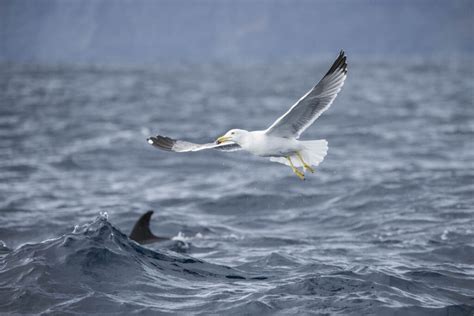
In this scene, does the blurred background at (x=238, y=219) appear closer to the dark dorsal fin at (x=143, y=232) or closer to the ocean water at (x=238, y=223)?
the ocean water at (x=238, y=223)

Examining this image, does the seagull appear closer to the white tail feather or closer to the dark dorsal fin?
the white tail feather

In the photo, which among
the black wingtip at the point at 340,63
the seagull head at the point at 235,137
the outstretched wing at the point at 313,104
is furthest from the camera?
the seagull head at the point at 235,137

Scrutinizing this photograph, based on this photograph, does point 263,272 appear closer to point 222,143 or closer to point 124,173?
point 222,143

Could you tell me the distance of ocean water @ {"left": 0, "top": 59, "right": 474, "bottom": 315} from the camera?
28.1ft

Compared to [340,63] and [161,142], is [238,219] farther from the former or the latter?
[340,63]

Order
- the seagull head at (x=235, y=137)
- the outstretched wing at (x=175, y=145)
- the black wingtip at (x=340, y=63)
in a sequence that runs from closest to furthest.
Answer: the black wingtip at (x=340, y=63) → the seagull head at (x=235, y=137) → the outstretched wing at (x=175, y=145)

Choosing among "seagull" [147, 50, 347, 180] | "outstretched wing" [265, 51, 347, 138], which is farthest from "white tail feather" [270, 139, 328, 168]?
"outstretched wing" [265, 51, 347, 138]

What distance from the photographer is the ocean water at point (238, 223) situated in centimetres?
857

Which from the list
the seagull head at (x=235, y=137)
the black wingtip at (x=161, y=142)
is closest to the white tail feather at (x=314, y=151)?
the seagull head at (x=235, y=137)

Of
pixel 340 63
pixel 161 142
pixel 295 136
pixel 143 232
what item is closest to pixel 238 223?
pixel 143 232

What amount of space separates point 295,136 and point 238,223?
398 centimetres

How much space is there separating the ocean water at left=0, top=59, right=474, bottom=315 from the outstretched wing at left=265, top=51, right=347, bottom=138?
191cm

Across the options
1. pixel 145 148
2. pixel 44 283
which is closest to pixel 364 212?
pixel 44 283

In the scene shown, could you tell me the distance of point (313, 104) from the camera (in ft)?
32.2
